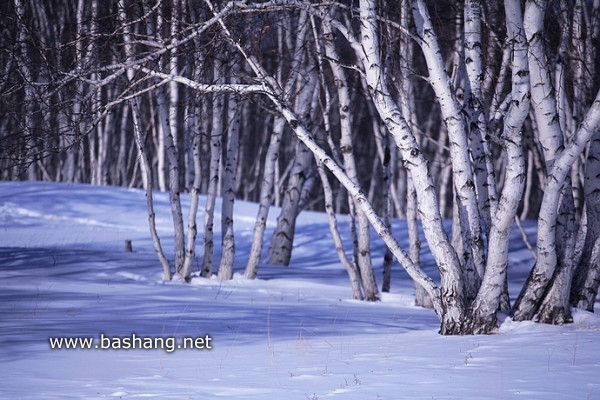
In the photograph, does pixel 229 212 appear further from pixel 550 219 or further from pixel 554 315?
pixel 550 219

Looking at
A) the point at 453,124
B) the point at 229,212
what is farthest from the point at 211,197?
the point at 453,124

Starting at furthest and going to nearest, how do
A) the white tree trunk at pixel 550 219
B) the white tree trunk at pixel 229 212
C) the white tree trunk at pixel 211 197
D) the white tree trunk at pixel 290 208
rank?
1. the white tree trunk at pixel 290 208
2. the white tree trunk at pixel 229 212
3. the white tree trunk at pixel 211 197
4. the white tree trunk at pixel 550 219

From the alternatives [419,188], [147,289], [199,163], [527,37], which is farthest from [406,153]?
[199,163]

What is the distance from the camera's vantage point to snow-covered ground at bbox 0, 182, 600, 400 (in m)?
4.55

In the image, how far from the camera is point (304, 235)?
19375mm

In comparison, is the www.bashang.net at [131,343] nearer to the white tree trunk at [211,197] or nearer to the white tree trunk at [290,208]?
the white tree trunk at [211,197]

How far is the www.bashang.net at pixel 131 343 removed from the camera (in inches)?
240

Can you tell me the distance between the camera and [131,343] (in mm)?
6316

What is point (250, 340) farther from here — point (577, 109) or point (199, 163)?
point (577, 109)

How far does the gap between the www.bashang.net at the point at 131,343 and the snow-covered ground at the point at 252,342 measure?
0.17 feet

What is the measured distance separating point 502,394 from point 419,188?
8.94 ft

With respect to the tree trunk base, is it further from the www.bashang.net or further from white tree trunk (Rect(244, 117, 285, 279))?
white tree trunk (Rect(244, 117, 285, 279))

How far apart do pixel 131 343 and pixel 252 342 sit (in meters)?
1.03

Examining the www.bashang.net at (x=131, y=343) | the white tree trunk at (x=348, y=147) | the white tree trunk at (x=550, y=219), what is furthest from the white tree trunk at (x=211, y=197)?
the white tree trunk at (x=550, y=219)
